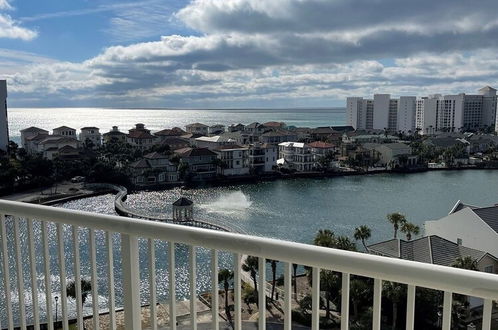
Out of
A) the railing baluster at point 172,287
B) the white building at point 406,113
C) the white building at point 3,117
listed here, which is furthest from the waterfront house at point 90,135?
the white building at point 406,113

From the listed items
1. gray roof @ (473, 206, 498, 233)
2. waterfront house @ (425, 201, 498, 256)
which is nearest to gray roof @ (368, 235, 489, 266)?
waterfront house @ (425, 201, 498, 256)

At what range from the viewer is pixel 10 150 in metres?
22.3

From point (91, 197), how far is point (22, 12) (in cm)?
1646

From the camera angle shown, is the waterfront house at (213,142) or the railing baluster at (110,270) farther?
the waterfront house at (213,142)

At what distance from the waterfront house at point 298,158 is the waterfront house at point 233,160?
10.1ft

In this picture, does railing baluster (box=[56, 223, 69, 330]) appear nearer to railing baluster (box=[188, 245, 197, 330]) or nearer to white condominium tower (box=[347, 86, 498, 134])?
railing baluster (box=[188, 245, 197, 330])

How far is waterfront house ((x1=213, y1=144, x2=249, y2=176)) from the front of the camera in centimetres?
2342

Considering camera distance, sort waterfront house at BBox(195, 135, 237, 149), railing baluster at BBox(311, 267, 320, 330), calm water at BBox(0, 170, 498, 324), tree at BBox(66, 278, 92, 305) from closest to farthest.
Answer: railing baluster at BBox(311, 267, 320, 330), tree at BBox(66, 278, 92, 305), calm water at BBox(0, 170, 498, 324), waterfront house at BBox(195, 135, 237, 149)

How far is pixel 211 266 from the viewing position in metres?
0.76

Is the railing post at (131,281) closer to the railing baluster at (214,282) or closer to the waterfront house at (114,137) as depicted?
the railing baluster at (214,282)

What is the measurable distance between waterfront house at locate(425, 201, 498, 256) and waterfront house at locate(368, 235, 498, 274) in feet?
1.29

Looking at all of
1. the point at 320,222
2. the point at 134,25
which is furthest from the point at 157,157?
the point at 134,25

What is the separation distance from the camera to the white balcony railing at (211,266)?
573 millimetres

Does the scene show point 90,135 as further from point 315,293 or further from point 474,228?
point 315,293
